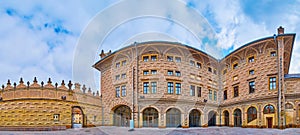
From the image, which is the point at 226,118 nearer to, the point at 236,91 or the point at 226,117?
the point at 226,117

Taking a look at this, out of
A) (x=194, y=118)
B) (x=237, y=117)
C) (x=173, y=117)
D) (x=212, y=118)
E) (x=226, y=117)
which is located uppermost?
(x=173, y=117)

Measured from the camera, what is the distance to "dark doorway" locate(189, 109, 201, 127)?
67.8ft

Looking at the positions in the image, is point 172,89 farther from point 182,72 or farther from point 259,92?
point 259,92

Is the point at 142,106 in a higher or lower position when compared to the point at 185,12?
lower

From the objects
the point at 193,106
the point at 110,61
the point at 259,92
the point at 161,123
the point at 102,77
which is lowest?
the point at 161,123

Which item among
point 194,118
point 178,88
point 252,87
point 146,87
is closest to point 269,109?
point 252,87

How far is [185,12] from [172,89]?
10.5 m

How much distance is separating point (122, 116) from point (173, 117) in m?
4.71

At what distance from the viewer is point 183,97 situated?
780 inches

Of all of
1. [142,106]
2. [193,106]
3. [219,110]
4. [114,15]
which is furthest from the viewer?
[219,110]

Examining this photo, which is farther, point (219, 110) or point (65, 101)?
point (219, 110)

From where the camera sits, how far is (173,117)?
65.2 ft

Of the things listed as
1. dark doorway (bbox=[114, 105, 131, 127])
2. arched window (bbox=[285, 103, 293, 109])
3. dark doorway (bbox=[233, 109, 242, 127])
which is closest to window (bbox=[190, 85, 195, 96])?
dark doorway (bbox=[114, 105, 131, 127])

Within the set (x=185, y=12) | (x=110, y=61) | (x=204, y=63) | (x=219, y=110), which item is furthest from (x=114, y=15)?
(x=219, y=110)
